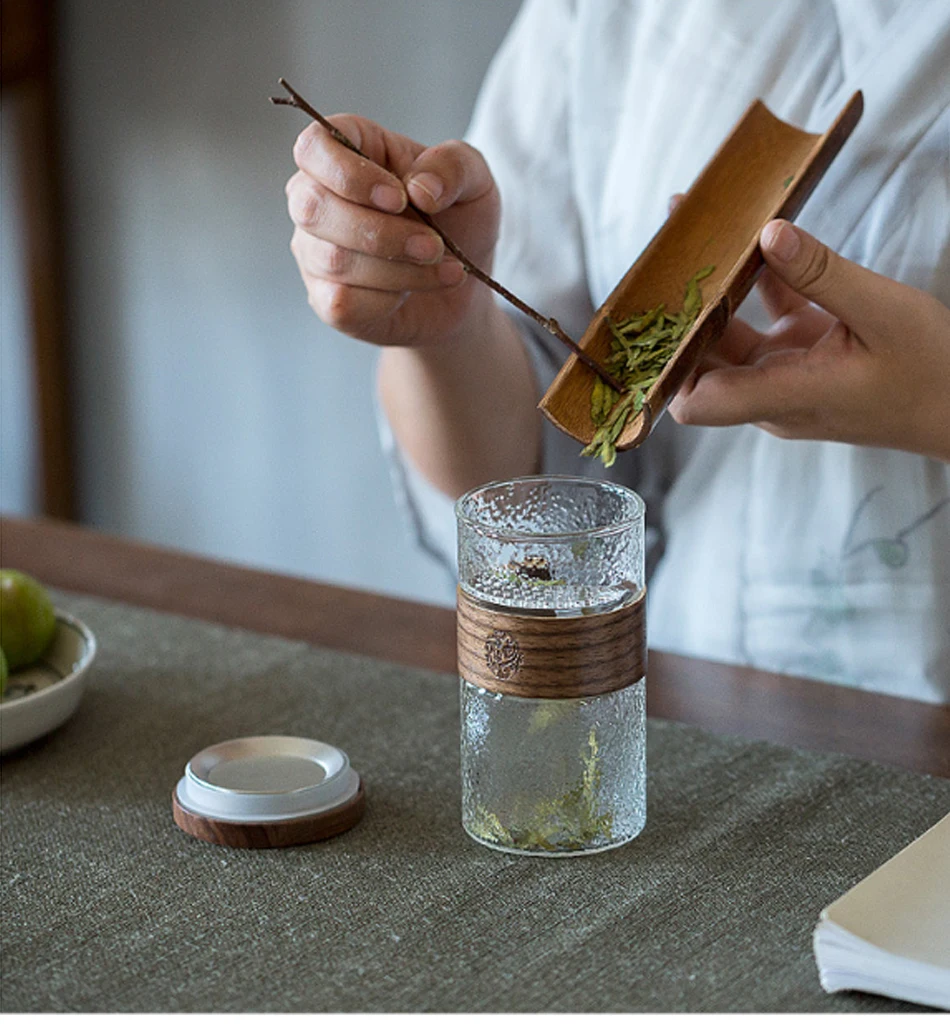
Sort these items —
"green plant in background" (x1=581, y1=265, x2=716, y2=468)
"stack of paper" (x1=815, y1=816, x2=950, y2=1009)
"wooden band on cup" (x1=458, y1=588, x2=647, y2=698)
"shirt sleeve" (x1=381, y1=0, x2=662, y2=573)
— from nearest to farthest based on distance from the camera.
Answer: "stack of paper" (x1=815, y1=816, x2=950, y2=1009) → "wooden band on cup" (x1=458, y1=588, x2=647, y2=698) → "green plant in background" (x1=581, y1=265, x2=716, y2=468) → "shirt sleeve" (x1=381, y1=0, x2=662, y2=573)

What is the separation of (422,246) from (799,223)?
1.40ft

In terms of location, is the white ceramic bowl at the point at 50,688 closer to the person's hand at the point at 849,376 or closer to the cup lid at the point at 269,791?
the cup lid at the point at 269,791

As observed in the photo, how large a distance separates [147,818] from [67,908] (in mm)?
108

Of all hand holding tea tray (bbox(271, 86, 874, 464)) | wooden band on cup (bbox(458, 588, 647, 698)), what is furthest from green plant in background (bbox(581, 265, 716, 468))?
wooden band on cup (bbox(458, 588, 647, 698))

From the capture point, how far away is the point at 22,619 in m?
1.01

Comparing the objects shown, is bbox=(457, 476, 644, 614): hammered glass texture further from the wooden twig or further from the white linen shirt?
the white linen shirt

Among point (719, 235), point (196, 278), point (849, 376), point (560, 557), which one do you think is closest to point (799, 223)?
point (719, 235)

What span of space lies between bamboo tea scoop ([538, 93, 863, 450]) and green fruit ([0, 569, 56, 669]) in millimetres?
426

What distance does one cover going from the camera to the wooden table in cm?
95

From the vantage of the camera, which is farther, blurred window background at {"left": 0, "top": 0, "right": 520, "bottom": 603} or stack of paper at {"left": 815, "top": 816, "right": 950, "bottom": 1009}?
blurred window background at {"left": 0, "top": 0, "right": 520, "bottom": 603}

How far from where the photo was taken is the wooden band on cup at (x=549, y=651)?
0.76m

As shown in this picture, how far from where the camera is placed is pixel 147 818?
84 centimetres
